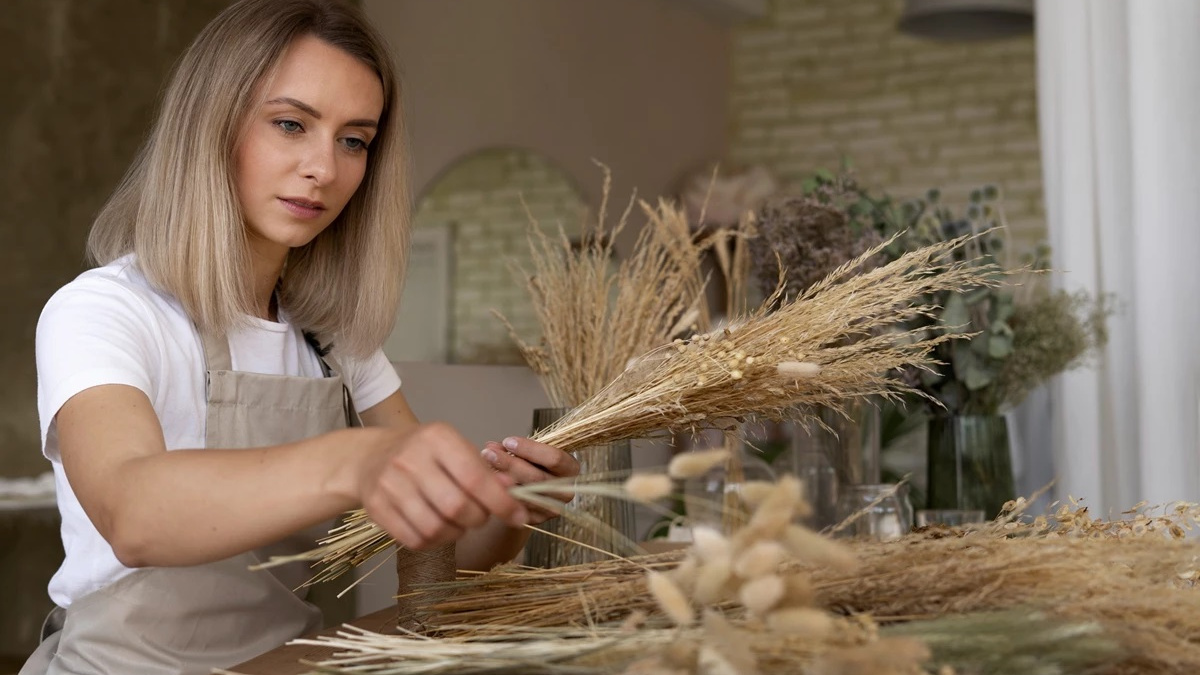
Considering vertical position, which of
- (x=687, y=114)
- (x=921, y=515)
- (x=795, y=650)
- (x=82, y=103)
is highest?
(x=687, y=114)

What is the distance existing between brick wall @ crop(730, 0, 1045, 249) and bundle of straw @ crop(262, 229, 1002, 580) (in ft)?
14.0

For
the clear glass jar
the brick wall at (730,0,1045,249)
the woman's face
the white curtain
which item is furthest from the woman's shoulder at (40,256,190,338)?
the brick wall at (730,0,1045,249)

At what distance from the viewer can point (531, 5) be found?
14.3 ft

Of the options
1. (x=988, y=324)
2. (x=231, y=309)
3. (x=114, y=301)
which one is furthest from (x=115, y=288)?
(x=988, y=324)

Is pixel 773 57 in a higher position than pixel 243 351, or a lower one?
higher

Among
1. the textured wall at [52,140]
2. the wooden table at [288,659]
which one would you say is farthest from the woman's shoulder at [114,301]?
the textured wall at [52,140]

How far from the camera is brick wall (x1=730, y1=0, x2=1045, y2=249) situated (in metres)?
5.43

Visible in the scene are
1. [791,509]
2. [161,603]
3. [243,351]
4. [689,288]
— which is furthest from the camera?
[689,288]

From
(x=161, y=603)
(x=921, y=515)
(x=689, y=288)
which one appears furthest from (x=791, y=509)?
(x=921, y=515)

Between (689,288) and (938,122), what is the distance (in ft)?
12.9

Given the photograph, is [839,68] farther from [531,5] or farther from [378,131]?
[378,131]

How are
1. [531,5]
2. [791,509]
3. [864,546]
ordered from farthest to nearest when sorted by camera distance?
[531,5]
[864,546]
[791,509]

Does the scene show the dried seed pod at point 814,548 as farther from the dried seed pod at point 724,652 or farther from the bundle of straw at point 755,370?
the bundle of straw at point 755,370

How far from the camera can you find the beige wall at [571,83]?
12.2 ft
